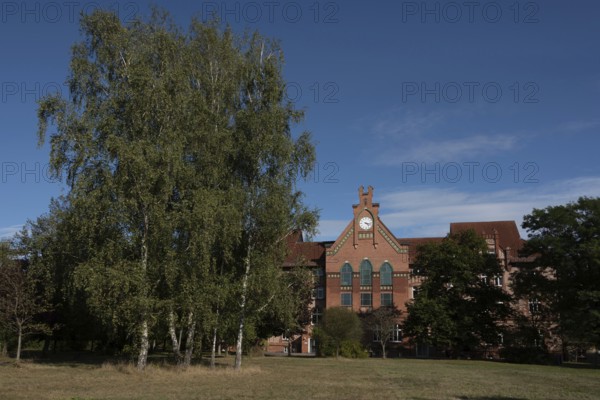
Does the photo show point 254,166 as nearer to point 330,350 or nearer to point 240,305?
point 240,305

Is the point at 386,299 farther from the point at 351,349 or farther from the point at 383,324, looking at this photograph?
the point at 351,349

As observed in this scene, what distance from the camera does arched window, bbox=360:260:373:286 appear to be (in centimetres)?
6569

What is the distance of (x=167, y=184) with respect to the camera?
1087 inches

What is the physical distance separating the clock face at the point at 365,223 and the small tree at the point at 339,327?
1593cm

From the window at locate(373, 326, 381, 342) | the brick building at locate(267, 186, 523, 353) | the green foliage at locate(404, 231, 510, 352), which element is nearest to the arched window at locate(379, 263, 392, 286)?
the brick building at locate(267, 186, 523, 353)

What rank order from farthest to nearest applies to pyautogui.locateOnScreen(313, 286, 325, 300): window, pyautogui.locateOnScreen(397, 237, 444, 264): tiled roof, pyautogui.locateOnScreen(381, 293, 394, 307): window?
pyautogui.locateOnScreen(397, 237, 444, 264): tiled roof → pyautogui.locateOnScreen(313, 286, 325, 300): window → pyautogui.locateOnScreen(381, 293, 394, 307): window

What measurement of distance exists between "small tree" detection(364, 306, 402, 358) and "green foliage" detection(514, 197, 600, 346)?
13.2 meters

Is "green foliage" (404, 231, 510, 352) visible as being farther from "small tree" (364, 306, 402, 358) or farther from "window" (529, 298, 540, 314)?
"window" (529, 298, 540, 314)

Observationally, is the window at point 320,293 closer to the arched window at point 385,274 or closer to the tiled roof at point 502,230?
the arched window at point 385,274

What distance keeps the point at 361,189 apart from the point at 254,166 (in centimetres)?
3622

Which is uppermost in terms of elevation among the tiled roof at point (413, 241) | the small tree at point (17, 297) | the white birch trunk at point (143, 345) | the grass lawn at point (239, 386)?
the tiled roof at point (413, 241)

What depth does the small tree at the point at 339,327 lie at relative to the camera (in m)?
52.5

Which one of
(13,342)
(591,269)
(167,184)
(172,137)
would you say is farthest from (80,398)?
(591,269)

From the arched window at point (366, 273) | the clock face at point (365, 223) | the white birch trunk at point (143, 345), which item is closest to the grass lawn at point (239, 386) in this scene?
the white birch trunk at point (143, 345)
